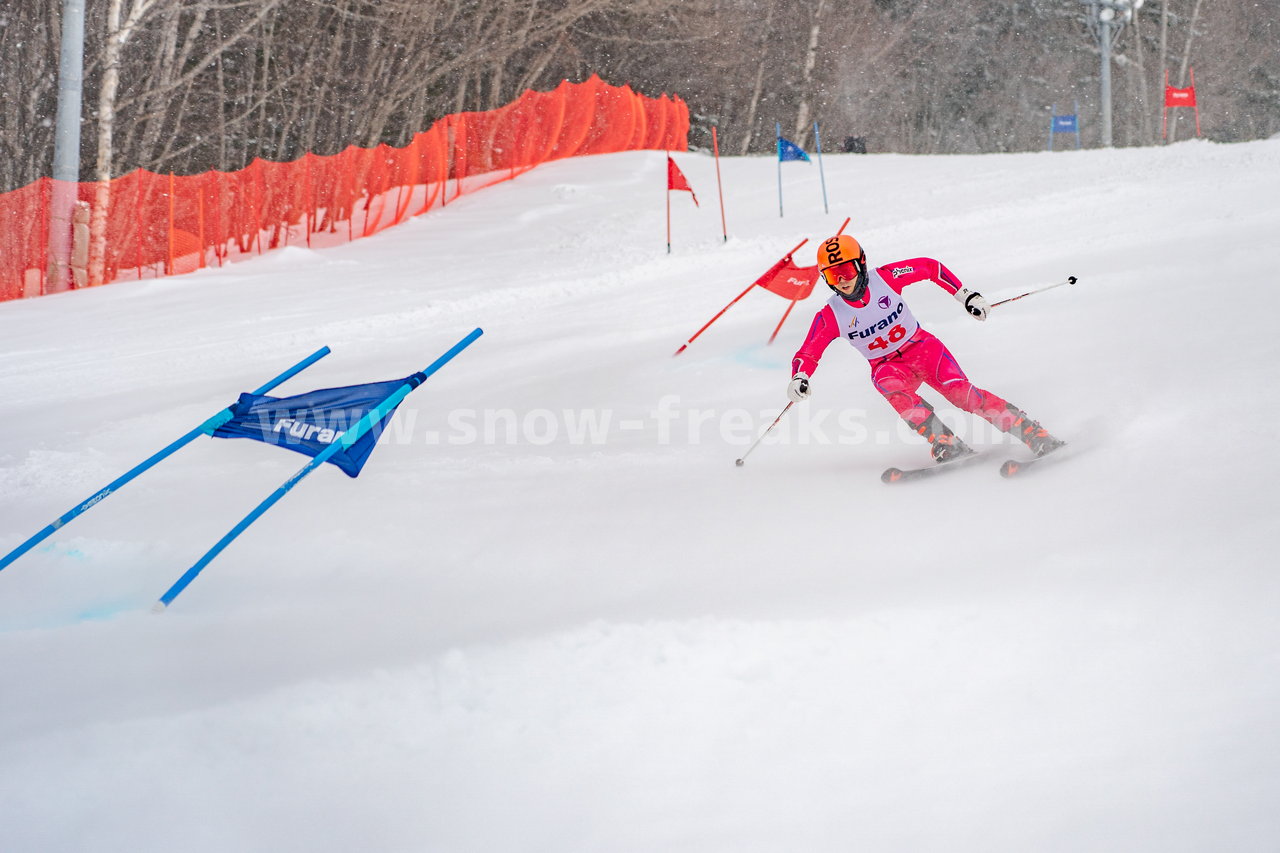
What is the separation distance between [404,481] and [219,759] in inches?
114

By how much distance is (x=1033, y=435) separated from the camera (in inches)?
205

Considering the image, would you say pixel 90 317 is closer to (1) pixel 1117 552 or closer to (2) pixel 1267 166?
(1) pixel 1117 552

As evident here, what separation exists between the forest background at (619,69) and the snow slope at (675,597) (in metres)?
9.03

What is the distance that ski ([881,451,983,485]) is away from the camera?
531 cm

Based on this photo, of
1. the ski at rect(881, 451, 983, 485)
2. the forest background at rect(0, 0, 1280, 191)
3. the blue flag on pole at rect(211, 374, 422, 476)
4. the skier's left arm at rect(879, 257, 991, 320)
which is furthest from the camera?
the forest background at rect(0, 0, 1280, 191)

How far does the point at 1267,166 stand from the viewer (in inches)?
448

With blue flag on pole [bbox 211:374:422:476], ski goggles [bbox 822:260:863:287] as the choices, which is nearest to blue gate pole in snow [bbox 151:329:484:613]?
blue flag on pole [bbox 211:374:422:476]

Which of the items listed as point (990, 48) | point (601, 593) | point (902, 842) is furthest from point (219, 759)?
point (990, 48)

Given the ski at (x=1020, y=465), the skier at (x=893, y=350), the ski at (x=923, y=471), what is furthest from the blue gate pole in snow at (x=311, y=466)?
the ski at (x=1020, y=465)

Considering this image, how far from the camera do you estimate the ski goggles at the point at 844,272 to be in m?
5.25

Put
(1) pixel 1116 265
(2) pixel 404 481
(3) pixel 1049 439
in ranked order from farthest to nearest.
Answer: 1. (1) pixel 1116 265
2. (2) pixel 404 481
3. (3) pixel 1049 439

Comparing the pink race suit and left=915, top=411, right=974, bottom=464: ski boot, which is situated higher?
the pink race suit

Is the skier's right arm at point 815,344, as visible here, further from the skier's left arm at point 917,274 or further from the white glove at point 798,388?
the skier's left arm at point 917,274

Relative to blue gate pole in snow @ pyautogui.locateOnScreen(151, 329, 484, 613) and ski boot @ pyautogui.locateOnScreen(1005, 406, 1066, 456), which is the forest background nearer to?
blue gate pole in snow @ pyautogui.locateOnScreen(151, 329, 484, 613)
